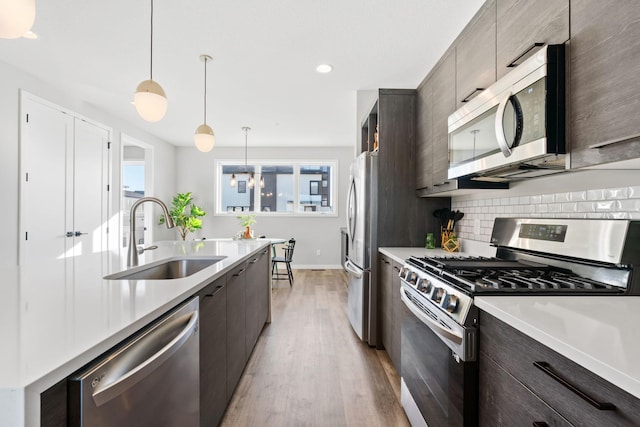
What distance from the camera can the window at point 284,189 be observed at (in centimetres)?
695

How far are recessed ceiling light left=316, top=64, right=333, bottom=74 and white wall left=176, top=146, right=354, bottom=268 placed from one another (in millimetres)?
3688

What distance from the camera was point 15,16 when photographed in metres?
1.16

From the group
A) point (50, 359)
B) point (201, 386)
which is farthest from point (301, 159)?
point (50, 359)

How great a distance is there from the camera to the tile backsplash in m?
1.28

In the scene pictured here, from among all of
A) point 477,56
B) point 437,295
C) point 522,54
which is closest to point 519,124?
point 522,54

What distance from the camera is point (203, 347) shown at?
1.36 metres

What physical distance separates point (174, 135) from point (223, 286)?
5.19m

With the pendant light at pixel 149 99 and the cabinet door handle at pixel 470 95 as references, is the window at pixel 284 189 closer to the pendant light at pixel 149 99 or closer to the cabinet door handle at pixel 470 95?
the pendant light at pixel 149 99

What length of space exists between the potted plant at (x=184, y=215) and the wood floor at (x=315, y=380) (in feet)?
11.9

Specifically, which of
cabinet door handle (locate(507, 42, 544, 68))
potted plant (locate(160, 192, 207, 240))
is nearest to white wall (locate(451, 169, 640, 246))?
cabinet door handle (locate(507, 42, 544, 68))

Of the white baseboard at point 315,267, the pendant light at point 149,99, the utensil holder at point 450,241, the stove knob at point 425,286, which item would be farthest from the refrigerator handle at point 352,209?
the white baseboard at point 315,267

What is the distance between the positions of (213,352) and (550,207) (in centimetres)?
183

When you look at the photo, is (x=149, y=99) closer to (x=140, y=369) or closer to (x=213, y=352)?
(x=213, y=352)

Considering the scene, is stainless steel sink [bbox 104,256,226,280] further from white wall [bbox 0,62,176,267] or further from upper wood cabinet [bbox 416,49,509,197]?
white wall [bbox 0,62,176,267]
